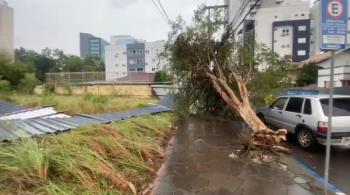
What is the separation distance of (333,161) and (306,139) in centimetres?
83

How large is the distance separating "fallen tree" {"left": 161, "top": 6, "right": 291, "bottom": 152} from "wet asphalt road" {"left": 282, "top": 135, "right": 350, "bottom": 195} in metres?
3.27

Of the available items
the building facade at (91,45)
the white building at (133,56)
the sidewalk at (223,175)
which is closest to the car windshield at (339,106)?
the sidewalk at (223,175)

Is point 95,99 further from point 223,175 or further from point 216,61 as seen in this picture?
point 223,175

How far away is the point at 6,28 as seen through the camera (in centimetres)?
750

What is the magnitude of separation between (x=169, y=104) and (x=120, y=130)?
21.9 feet

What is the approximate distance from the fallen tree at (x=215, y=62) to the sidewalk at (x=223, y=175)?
152 inches

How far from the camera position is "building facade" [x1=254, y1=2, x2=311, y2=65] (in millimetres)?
41688

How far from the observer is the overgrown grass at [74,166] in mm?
2447

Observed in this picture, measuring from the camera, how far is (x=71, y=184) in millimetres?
2605

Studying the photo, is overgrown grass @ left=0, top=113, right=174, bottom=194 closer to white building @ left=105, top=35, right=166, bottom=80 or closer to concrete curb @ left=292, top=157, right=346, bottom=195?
concrete curb @ left=292, top=157, right=346, bottom=195

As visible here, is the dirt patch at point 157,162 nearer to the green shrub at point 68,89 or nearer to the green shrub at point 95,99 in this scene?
the green shrub at point 95,99

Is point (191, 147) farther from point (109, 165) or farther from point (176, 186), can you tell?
point (109, 165)

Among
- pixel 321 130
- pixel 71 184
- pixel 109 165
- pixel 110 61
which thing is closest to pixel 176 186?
pixel 109 165

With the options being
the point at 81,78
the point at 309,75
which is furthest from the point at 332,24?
the point at 309,75
